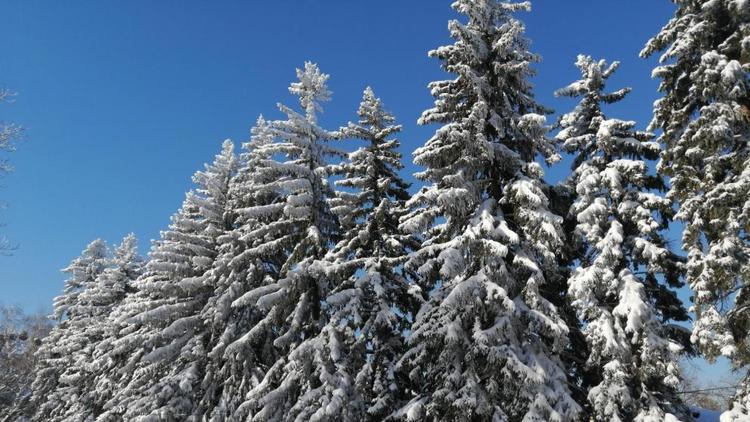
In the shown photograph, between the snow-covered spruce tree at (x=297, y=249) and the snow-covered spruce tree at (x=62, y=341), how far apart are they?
1814cm

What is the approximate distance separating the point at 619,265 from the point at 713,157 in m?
3.99

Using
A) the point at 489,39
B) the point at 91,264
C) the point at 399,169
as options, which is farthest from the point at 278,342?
the point at 91,264

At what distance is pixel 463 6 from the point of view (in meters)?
17.4

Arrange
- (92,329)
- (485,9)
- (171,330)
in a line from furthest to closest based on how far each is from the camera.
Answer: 1. (92,329)
2. (171,330)
3. (485,9)

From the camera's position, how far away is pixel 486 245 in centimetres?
1394

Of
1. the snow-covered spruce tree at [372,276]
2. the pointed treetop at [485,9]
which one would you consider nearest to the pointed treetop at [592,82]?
the pointed treetop at [485,9]

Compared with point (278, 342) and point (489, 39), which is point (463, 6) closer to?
point (489, 39)

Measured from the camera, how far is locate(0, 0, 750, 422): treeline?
1327cm

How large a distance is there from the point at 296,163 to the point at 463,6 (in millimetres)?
8642

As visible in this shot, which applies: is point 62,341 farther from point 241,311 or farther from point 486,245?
point 486,245

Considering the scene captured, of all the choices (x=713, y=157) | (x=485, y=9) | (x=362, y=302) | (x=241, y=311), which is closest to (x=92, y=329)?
(x=241, y=311)

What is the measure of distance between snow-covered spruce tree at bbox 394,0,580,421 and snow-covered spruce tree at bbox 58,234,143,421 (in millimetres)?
17375

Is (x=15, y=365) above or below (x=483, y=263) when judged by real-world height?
above

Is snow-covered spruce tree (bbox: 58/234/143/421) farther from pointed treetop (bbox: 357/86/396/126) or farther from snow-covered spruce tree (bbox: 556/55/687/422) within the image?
snow-covered spruce tree (bbox: 556/55/687/422)
